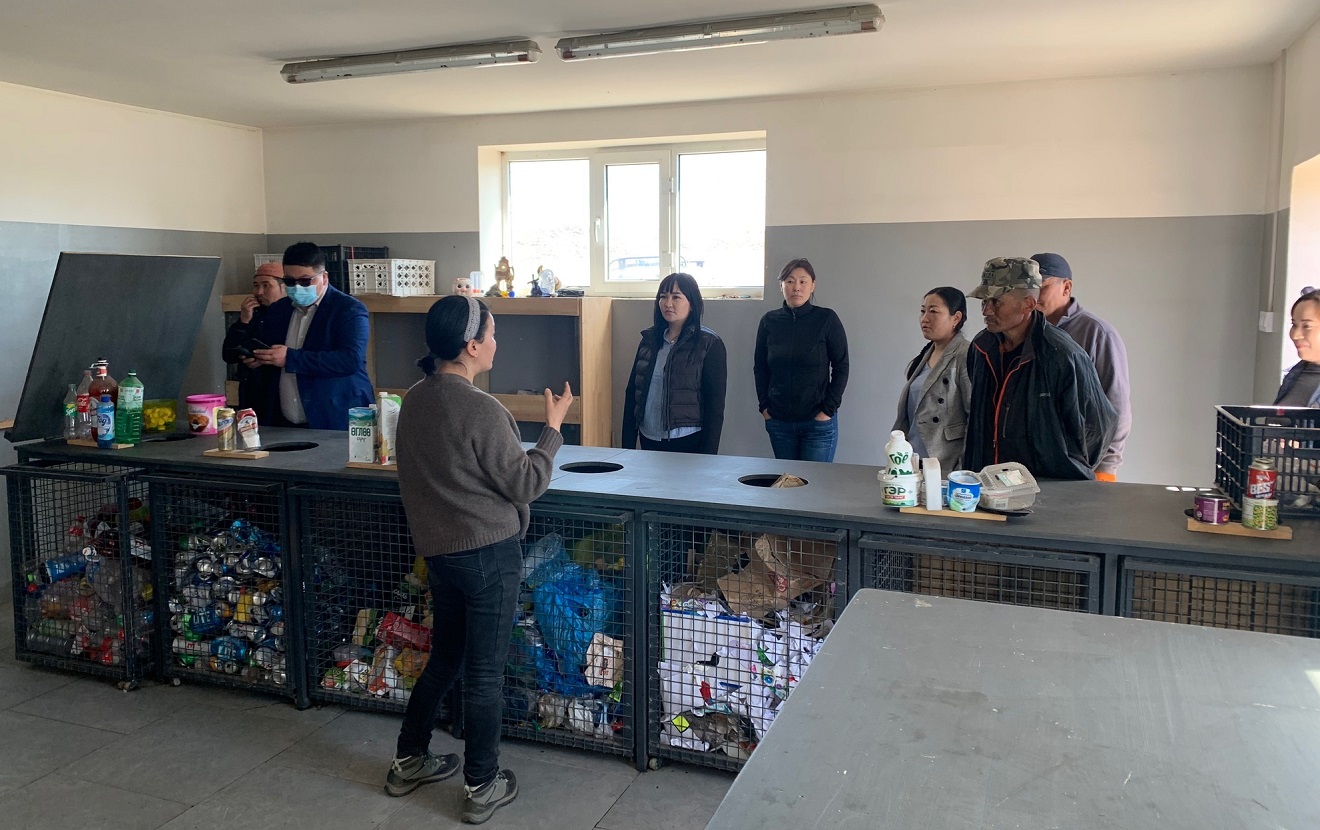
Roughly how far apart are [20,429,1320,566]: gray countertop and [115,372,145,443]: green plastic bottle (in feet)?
0.24

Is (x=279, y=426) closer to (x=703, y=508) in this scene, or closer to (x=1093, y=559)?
(x=703, y=508)

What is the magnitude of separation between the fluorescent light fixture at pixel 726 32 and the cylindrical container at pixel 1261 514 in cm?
214

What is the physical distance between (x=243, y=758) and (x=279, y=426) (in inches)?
60.0

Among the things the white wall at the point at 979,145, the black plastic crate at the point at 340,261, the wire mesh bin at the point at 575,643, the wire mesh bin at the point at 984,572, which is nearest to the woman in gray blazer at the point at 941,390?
the wire mesh bin at the point at 984,572

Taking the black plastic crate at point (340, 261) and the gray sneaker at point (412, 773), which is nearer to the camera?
the gray sneaker at point (412, 773)

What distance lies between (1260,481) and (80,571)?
12.3ft

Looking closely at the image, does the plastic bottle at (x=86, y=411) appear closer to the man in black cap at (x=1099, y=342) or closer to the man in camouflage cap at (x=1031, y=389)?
the man in camouflage cap at (x=1031, y=389)

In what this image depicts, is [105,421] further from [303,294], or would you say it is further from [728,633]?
[728,633]

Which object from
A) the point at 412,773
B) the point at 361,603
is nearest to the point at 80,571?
the point at 361,603

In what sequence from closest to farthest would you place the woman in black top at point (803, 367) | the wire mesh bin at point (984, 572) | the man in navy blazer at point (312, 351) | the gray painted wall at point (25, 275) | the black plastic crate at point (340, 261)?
1. the wire mesh bin at point (984, 572)
2. the man in navy blazer at point (312, 351)
3. the woman in black top at point (803, 367)
4. the gray painted wall at point (25, 275)
5. the black plastic crate at point (340, 261)

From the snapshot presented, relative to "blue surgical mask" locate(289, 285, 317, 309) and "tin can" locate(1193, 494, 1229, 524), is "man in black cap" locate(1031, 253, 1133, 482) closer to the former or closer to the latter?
"tin can" locate(1193, 494, 1229, 524)

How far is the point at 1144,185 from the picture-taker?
4.57 metres

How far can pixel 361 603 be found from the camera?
3.31m

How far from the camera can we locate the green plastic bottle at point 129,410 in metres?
3.54
